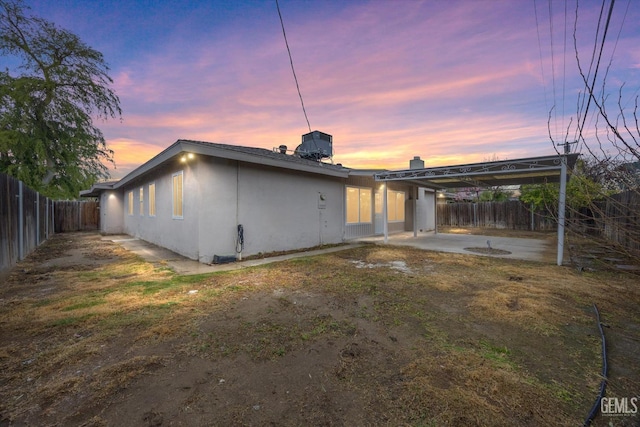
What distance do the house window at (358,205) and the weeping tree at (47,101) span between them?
15.1 metres

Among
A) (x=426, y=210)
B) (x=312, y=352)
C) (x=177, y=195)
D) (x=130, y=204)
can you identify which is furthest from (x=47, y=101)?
(x=426, y=210)

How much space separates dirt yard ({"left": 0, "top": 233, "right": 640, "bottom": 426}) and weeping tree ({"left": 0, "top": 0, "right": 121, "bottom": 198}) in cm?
1468

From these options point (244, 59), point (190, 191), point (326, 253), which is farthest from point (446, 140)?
point (190, 191)

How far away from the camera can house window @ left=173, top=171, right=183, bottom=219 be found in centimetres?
A: 760

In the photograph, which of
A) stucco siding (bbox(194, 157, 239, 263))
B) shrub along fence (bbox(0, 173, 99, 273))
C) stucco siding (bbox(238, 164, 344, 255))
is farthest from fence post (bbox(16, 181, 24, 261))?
stucco siding (bbox(238, 164, 344, 255))

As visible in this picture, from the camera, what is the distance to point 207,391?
196cm

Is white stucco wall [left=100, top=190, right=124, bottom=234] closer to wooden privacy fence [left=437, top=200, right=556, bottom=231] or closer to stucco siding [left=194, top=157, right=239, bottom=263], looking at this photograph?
stucco siding [left=194, top=157, right=239, bottom=263]

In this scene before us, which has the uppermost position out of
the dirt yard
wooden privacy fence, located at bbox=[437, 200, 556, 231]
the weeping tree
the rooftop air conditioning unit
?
the weeping tree

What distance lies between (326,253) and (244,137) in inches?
308

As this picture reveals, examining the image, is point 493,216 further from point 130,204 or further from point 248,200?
point 130,204

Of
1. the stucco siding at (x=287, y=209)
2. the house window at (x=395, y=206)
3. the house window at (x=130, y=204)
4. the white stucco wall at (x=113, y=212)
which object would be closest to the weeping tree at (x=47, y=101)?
the white stucco wall at (x=113, y=212)

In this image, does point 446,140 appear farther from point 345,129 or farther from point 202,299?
Answer: point 202,299

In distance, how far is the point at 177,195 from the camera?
25.6ft

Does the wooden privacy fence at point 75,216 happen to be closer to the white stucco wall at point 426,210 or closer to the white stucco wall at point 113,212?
the white stucco wall at point 113,212
